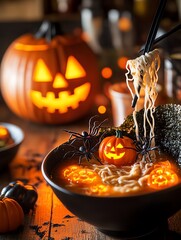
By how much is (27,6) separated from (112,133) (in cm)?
130

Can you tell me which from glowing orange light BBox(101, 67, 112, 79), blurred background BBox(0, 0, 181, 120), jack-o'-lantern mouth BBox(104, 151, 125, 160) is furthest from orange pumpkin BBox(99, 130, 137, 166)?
glowing orange light BBox(101, 67, 112, 79)

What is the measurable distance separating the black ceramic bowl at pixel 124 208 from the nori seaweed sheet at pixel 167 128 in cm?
17

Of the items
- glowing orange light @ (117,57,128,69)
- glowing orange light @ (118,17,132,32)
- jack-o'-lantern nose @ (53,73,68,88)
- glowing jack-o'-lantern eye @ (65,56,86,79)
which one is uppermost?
glowing orange light @ (118,17,132,32)

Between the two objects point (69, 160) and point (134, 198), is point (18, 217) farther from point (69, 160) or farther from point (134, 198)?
point (134, 198)

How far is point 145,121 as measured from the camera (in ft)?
3.95

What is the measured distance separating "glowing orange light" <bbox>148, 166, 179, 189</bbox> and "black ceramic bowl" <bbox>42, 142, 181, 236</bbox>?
0.04 m

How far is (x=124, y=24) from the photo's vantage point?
100 inches

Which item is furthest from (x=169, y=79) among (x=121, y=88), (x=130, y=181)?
(x=130, y=181)

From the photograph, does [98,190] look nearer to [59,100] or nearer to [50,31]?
[59,100]

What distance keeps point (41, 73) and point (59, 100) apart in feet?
0.43

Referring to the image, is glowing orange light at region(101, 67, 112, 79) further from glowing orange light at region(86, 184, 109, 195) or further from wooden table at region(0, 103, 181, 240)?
glowing orange light at region(86, 184, 109, 195)

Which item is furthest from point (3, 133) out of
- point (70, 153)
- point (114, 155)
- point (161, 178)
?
point (161, 178)

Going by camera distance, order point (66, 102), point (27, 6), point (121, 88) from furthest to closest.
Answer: point (27, 6)
point (66, 102)
point (121, 88)

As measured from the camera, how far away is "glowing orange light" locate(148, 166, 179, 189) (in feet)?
3.34
